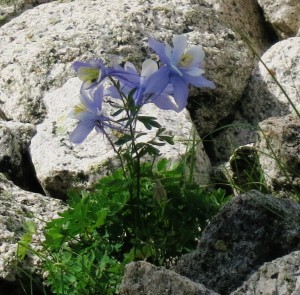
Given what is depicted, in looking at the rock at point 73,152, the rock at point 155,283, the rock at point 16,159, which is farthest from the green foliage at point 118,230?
the rock at point 16,159

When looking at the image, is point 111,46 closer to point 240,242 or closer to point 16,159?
point 16,159

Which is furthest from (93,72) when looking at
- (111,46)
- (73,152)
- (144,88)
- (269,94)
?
(269,94)

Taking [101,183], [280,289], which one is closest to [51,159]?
[101,183]

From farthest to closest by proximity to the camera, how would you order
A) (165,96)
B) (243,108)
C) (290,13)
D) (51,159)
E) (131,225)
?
(290,13)
(243,108)
(51,159)
(131,225)
(165,96)

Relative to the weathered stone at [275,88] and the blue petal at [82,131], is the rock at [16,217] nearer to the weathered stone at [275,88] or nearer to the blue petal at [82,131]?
the blue petal at [82,131]

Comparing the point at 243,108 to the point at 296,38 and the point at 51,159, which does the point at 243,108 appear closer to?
the point at 296,38

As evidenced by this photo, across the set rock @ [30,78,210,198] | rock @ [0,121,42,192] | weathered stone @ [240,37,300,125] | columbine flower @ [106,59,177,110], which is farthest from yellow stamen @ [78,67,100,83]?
weathered stone @ [240,37,300,125]

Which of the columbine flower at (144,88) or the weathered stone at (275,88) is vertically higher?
the columbine flower at (144,88)
